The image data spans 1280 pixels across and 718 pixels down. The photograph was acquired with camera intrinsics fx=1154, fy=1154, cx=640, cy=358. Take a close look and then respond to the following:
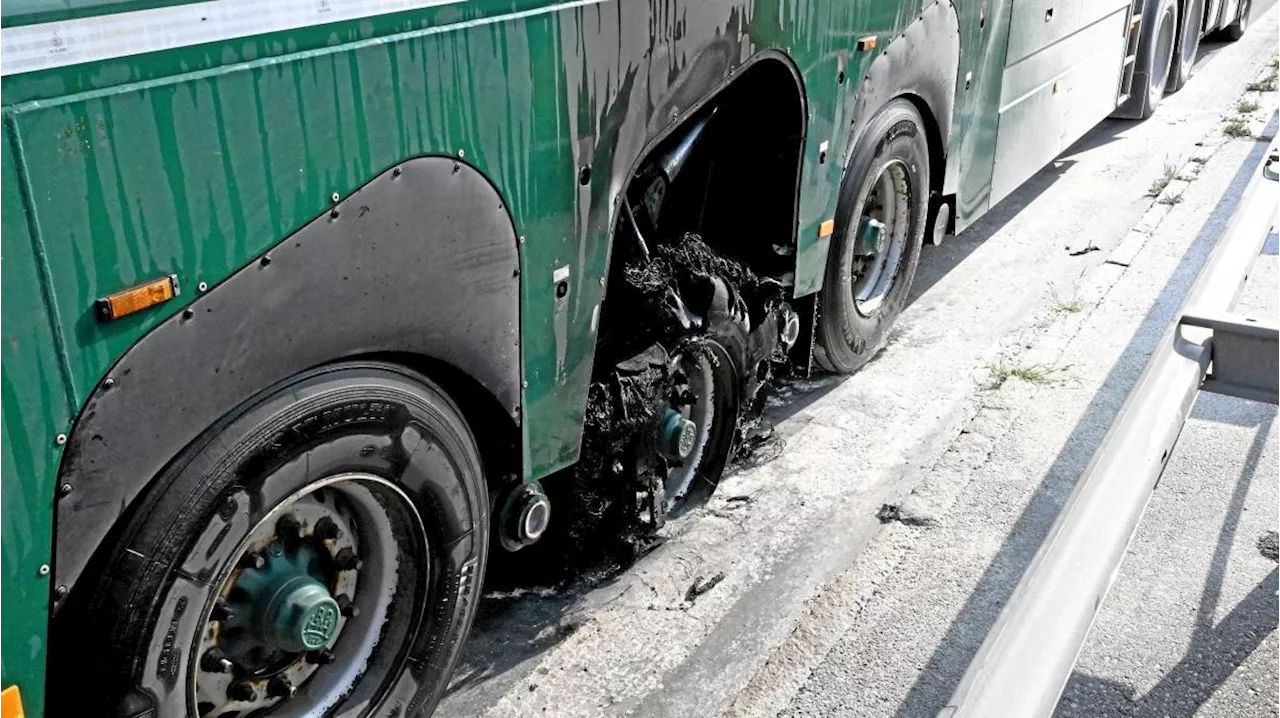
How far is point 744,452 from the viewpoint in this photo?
4.06 metres

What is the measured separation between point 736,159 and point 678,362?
744mm

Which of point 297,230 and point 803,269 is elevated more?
point 297,230

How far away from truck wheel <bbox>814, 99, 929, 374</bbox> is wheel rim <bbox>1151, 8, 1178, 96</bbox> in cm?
464

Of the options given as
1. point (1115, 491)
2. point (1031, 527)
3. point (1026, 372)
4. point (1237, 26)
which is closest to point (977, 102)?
point (1026, 372)

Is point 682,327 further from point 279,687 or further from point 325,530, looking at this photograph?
point 279,687

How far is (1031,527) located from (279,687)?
2304 mm

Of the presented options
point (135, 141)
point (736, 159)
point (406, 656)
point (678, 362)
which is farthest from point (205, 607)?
point (736, 159)

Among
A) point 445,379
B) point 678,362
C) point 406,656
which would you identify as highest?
point 445,379

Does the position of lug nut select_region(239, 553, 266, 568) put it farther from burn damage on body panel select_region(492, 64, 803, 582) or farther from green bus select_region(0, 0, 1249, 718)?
burn damage on body panel select_region(492, 64, 803, 582)

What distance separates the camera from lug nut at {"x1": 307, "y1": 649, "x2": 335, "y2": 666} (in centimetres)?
245

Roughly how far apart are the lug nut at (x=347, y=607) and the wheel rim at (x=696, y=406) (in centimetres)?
117

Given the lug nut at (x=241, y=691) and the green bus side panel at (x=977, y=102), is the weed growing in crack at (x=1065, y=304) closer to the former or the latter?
the green bus side panel at (x=977, y=102)

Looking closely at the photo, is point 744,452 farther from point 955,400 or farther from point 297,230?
point 297,230

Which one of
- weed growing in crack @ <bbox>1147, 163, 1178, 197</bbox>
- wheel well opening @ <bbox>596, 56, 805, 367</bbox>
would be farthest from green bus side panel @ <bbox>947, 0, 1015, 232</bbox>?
weed growing in crack @ <bbox>1147, 163, 1178, 197</bbox>
